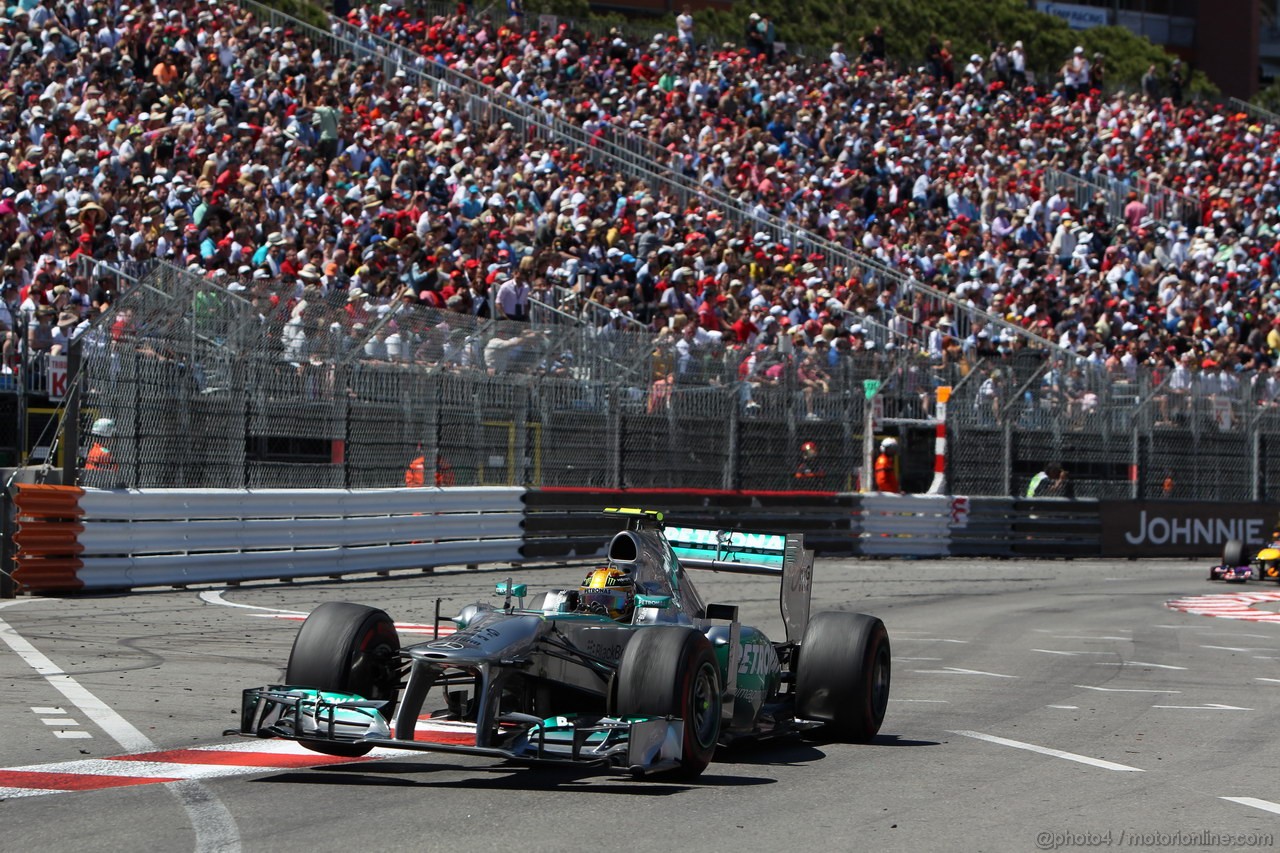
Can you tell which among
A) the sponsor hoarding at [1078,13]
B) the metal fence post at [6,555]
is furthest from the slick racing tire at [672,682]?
the sponsor hoarding at [1078,13]

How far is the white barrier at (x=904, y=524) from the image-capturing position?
81.1 feet

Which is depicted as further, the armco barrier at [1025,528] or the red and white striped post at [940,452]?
the armco barrier at [1025,528]

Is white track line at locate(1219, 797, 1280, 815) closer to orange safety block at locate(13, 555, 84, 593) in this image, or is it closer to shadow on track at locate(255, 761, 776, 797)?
shadow on track at locate(255, 761, 776, 797)

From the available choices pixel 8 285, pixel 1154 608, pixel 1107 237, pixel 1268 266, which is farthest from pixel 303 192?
pixel 1268 266

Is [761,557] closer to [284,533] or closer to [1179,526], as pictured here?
[284,533]

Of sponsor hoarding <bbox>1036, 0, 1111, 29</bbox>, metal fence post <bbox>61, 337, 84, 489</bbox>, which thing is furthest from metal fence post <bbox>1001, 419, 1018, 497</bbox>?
sponsor hoarding <bbox>1036, 0, 1111, 29</bbox>

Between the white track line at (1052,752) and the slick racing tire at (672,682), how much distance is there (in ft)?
6.52

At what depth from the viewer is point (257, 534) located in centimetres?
1730

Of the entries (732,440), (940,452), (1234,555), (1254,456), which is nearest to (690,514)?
(732,440)

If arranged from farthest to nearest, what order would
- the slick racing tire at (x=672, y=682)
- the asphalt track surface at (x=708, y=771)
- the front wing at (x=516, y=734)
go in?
the slick racing tire at (x=672, y=682) → the front wing at (x=516, y=734) → the asphalt track surface at (x=708, y=771)

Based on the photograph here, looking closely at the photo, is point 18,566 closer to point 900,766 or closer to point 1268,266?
point 900,766

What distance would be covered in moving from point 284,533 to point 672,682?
10.6 m

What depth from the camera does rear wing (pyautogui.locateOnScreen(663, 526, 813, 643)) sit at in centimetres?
1001

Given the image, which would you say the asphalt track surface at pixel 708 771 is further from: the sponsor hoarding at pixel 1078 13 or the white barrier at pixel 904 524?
the sponsor hoarding at pixel 1078 13
